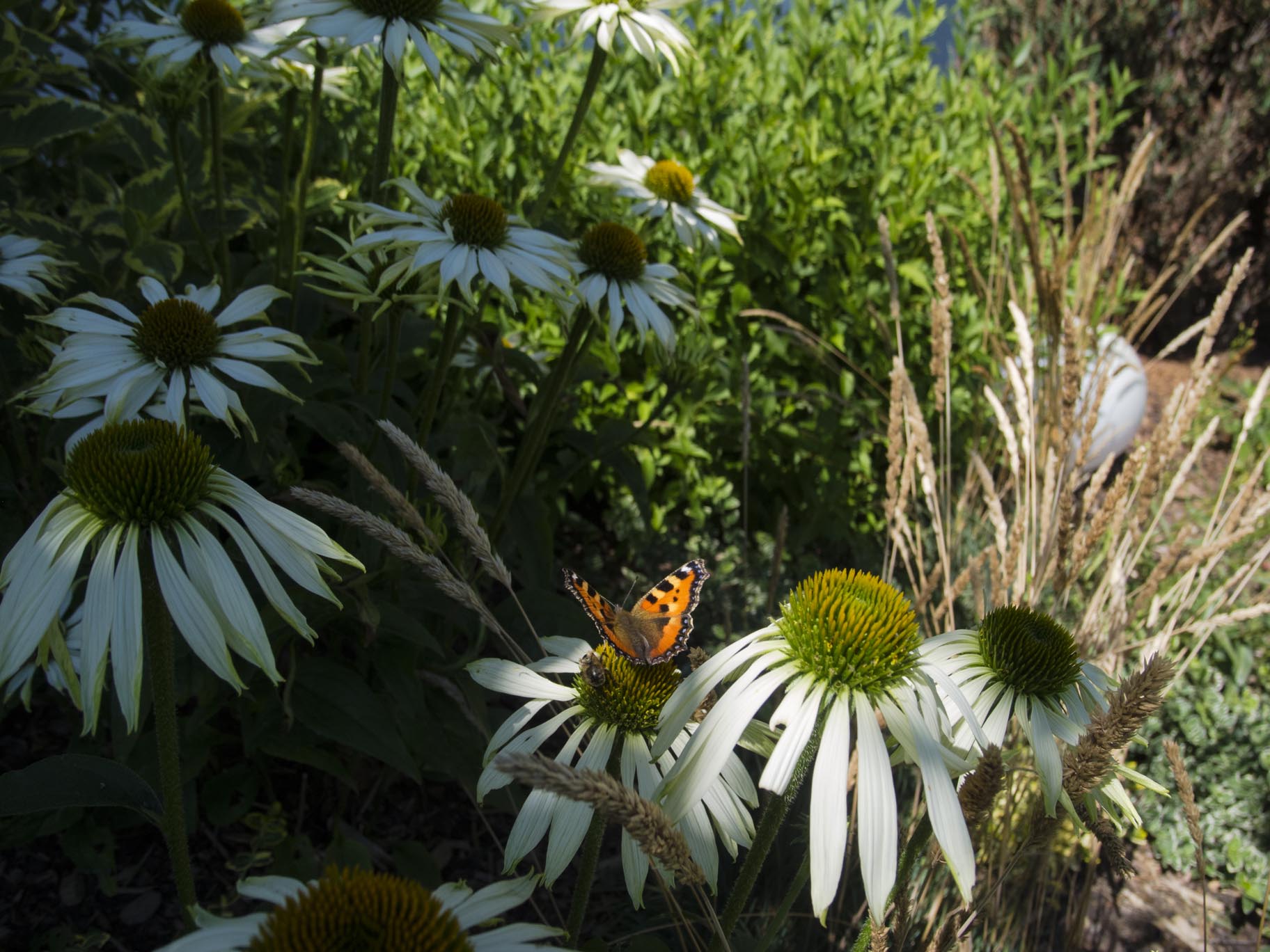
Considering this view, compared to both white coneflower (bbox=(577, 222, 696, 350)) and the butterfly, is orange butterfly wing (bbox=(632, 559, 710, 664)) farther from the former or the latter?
white coneflower (bbox=(577, 222, 696, 350))

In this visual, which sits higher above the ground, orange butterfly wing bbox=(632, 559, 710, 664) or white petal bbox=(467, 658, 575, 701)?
orange butterfly wing bbox=(632, 559, 710, 664)

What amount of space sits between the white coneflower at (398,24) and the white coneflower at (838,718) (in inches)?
44.7

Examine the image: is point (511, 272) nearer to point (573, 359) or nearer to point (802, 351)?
point (573, 359)

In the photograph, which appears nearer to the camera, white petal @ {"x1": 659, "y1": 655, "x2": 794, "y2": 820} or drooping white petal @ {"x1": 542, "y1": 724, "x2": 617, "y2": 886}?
white petal @ {"x1": 659, "y1": 655, "x2": 794, "y2": 820}

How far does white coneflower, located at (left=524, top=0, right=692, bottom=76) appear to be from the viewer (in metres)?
1.96

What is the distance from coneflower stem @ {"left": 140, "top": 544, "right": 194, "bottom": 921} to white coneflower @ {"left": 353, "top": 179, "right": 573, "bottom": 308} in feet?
2.33

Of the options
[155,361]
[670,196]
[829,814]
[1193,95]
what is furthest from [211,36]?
[1193,95]

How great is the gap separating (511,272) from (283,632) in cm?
71

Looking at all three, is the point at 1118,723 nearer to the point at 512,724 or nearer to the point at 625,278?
the point at 512,724

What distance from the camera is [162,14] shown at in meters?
1.98

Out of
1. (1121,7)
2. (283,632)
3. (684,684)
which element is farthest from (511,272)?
(1121,7)

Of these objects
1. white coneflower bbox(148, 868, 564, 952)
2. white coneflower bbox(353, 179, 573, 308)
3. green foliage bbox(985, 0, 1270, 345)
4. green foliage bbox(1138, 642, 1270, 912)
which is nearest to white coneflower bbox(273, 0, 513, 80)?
white coneflower bbox(353, 179, 573, 308)

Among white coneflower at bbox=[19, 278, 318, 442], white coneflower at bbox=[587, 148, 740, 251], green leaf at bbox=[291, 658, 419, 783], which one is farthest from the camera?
white coneflower at bbox=[587, 148, 740, 251]

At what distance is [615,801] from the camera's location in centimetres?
73
